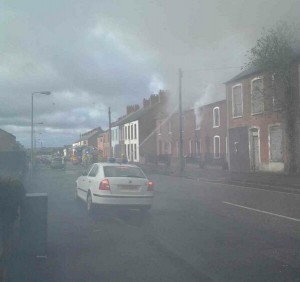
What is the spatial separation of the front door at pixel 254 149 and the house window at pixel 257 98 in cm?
141

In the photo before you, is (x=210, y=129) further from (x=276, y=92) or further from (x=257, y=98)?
(x=276, y=92)

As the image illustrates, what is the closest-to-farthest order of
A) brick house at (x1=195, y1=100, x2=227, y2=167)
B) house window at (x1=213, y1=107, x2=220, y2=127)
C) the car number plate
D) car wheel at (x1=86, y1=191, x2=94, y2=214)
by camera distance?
the car number plate < car wheel at (x1=86, y1=191, x2=94, y2=214) < brick house at (x1=195, y1=100, x2=227, y2=167) < house window at (x1=213, y1=107, x2=220, y2=127)

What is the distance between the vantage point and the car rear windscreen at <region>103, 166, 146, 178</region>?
10.4 meters

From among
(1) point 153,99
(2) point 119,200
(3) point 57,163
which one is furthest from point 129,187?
(1) point 153,99

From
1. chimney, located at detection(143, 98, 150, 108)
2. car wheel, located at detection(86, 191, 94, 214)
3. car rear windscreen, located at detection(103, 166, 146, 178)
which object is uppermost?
chimney, located at detection(143, 98, 150, 108)

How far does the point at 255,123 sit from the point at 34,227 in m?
23.6

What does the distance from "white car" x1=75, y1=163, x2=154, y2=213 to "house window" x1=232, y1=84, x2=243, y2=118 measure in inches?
819

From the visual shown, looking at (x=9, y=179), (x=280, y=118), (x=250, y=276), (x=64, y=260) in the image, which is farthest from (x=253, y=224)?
(x=280, y=118)

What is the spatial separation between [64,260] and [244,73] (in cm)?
2594

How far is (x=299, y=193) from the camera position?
15.8 meters

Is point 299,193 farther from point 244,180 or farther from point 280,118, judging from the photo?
point 280,118

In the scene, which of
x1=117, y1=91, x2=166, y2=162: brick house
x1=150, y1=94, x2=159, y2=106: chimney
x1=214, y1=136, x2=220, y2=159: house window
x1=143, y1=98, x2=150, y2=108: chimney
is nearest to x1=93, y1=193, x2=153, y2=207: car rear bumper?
x1=214, y1=136, x2=220, y2=159: house window

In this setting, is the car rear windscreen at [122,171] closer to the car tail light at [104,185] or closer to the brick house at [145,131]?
the car tail light at [104,185]

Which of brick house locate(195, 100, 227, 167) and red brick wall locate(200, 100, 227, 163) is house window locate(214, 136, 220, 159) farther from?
red brick wall locate(200, 100, 227, 163)
